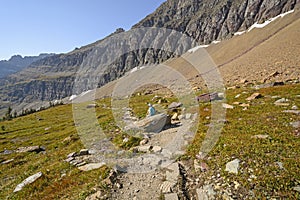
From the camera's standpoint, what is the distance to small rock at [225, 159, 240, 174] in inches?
392

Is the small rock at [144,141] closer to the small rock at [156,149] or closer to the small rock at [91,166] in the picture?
the small rock at [156,149]

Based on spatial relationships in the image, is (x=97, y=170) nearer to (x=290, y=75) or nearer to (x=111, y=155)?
(x=111, y=155)

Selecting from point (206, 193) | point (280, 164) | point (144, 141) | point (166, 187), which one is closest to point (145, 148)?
point (144, 141)

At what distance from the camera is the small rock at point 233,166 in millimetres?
9952

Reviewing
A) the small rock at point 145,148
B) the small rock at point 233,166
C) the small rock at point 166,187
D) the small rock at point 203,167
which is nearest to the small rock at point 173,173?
the small rock at point 166,187

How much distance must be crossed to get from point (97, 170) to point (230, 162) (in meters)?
8.22

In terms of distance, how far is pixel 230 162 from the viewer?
10.7 m

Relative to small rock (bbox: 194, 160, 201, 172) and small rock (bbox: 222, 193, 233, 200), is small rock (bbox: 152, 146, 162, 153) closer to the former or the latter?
small rock (bbox: 194, 160, 201, 172)

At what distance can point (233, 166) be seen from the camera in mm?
10258

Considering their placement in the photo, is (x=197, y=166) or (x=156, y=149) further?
(x=156, y=149)

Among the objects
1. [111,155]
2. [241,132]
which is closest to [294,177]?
[241,132]

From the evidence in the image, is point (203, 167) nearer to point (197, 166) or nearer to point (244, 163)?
point (197, 166)

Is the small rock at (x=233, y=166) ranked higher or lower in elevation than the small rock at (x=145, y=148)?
higher

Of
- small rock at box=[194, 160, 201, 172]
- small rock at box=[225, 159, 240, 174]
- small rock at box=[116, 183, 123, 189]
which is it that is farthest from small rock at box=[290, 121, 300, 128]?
small rock at box=[116, 183, 123, 189]
